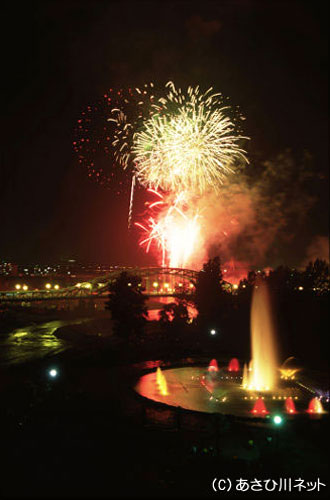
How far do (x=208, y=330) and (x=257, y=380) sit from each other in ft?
59.3

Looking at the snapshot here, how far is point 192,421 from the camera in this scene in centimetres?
1662

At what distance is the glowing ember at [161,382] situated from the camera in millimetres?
21469

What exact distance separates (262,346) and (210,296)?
13001mm

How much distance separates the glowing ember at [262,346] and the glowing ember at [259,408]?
3.50m

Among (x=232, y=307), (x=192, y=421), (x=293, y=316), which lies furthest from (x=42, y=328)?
(x=192, y=421)

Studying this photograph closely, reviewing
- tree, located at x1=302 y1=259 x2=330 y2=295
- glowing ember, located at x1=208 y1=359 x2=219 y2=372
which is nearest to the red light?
glowing ember, located at x1=208 y1=359 x2=219 y2=372

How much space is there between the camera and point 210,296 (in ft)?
156

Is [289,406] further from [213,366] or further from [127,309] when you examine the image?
[127,309]

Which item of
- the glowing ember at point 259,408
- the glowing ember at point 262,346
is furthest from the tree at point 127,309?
the glowing ember at point 259,408

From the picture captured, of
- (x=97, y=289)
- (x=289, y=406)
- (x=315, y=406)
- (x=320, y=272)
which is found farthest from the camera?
(x=97, y=289)

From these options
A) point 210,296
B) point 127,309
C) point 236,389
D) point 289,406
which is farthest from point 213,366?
point 210,296

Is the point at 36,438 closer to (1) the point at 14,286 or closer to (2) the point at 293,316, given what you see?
(2) the point at 293,316

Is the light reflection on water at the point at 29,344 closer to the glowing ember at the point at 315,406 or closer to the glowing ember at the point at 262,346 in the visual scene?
the glowing ember at the point at 262,346

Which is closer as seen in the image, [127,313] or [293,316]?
[293,316]
